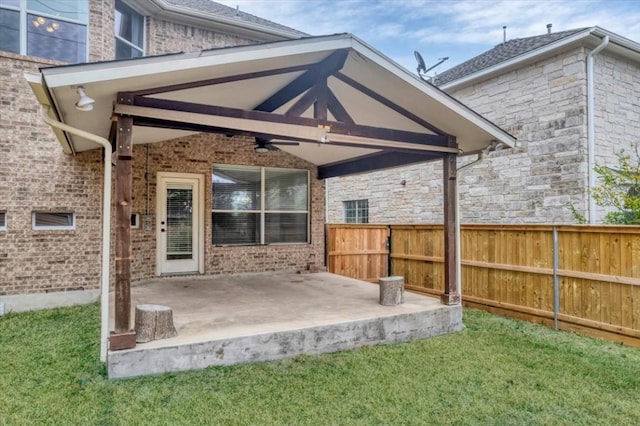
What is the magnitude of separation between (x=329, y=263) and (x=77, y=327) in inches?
217

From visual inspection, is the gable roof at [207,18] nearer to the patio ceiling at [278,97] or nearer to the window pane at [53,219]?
the patio ceiling at [278,97]

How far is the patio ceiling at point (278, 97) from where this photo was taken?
386cm

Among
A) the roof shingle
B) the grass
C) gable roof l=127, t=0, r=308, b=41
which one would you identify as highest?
the roof shingle

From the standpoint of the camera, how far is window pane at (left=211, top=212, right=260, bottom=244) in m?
8.55

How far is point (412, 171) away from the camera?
38.1ft

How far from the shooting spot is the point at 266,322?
16.3ft

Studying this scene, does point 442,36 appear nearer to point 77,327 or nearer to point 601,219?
point 601,219

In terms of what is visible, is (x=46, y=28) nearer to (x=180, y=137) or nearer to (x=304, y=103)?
(x=180, y=137)

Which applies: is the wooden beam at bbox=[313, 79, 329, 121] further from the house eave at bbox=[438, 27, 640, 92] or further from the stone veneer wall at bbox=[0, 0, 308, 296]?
the house eave at bbox=[438, 27, 640, 92]

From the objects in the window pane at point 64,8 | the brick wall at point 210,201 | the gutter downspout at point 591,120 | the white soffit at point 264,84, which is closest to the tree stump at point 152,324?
the white soffit at point 264,84

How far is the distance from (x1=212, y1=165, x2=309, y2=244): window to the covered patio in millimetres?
1855

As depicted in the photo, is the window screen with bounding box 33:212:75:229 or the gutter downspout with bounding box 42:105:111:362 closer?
the gutter downspout with bounding box 42:105:111:362

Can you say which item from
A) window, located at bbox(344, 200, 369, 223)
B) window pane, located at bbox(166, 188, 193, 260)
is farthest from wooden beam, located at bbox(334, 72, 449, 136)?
window, located at bbox(344, 200, 369, 223)

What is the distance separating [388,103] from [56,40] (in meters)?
5.60
